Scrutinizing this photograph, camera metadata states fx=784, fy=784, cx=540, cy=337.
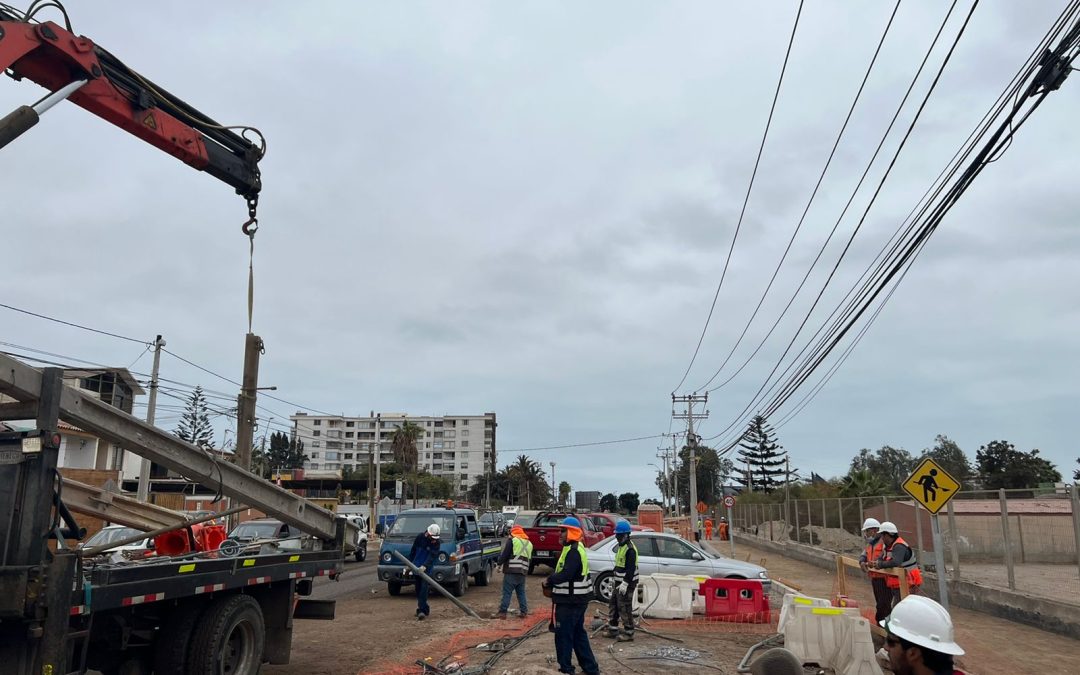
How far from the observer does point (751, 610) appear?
13.5m

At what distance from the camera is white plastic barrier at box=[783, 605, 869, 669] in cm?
923

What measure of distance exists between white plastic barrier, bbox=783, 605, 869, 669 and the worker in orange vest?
5.84 feet

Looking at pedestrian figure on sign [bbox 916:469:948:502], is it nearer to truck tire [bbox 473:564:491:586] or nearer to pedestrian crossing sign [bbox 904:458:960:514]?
pedestrian crossing sign [bbox 904:458:960:514]

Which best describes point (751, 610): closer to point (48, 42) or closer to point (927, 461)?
point (927, 461)

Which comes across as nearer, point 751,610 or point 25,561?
point 25,561

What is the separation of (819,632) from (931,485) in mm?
3211

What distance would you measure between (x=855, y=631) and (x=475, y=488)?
11224 cm

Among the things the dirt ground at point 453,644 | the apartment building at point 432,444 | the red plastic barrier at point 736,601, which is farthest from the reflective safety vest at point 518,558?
the apartment building at point 432,444

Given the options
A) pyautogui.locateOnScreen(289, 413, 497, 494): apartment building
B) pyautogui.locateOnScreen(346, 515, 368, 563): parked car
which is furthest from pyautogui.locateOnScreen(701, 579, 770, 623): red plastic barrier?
pyautogui.locateOnScreen(289, 413, 497, 494): apartment building

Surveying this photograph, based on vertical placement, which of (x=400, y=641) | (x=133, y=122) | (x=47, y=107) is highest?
(x=133, y=122)

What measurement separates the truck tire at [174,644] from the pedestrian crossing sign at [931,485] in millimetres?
9325

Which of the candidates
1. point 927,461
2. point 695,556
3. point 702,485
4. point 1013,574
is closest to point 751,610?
point 695,556

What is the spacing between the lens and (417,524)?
17.9 meters

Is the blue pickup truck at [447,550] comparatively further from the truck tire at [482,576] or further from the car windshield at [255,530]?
the car windshield at [255,530]
